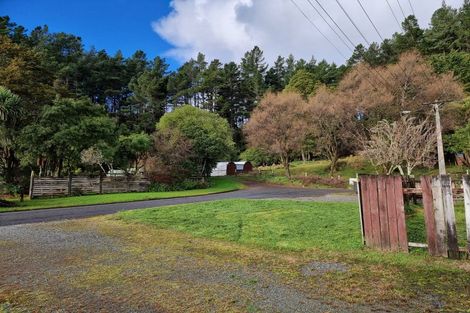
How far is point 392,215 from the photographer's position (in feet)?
19.9

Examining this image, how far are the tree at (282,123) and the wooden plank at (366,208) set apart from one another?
30.9 metres

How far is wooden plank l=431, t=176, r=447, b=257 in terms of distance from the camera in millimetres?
5461

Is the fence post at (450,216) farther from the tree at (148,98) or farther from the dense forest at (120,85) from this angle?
the tree at (148,98)

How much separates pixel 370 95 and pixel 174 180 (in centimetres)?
2211

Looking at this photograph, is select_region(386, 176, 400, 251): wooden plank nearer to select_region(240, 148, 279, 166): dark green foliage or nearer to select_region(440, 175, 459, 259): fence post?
select_region(440, 175, 459, 259): fence post

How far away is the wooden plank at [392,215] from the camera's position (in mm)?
6031

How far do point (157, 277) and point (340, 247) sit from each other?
11.7 feet

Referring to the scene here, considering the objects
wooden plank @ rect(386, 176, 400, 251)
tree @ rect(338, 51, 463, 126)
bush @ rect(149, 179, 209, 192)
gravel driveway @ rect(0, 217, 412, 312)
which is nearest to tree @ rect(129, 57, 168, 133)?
bush @ rect(149, 179, 209, 192)

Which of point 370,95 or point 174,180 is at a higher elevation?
point 370,95

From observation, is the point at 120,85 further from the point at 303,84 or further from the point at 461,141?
the point at 461,141

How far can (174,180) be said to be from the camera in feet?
96.7

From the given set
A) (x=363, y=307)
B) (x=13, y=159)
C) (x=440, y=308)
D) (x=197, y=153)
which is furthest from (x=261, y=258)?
(x=197, y=153)

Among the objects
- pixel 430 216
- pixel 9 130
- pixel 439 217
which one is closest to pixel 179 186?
pixel 9 130

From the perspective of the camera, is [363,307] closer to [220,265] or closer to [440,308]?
[440,308]
